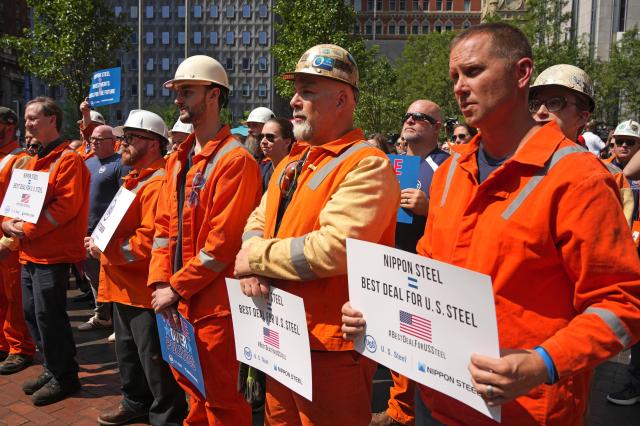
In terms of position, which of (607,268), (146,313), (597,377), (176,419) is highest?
(607,268)

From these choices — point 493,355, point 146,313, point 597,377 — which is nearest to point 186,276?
point 146,313

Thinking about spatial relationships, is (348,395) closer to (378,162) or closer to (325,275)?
(325,275)

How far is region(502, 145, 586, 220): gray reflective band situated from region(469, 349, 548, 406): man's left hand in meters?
Answer: 0.46

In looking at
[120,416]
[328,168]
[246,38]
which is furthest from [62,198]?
[246,38]

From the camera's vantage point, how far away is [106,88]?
40.2 ft

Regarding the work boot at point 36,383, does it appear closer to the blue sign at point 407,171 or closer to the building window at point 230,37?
the blue sign at point 407,171

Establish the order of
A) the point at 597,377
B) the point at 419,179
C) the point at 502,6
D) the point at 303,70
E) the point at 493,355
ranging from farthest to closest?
1. the point at 502,6
2. the point at 597,377
3. the point at 419,179
4. the point at 303,70
5. the point at 493,355

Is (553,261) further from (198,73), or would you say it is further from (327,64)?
(198,73)

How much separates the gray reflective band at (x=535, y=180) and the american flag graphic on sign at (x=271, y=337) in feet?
3.98

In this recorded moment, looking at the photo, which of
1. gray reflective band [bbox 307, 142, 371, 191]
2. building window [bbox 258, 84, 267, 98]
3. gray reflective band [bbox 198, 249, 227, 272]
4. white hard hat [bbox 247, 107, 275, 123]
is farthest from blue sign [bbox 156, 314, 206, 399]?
building window [bbox 258, 84, 267, 98]

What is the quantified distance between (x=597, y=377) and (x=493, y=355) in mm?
4569

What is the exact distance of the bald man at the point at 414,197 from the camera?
12.9ft

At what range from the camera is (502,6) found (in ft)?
222

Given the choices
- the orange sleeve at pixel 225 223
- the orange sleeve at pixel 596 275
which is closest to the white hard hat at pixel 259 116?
the orange sleeve at pixel 225 223
